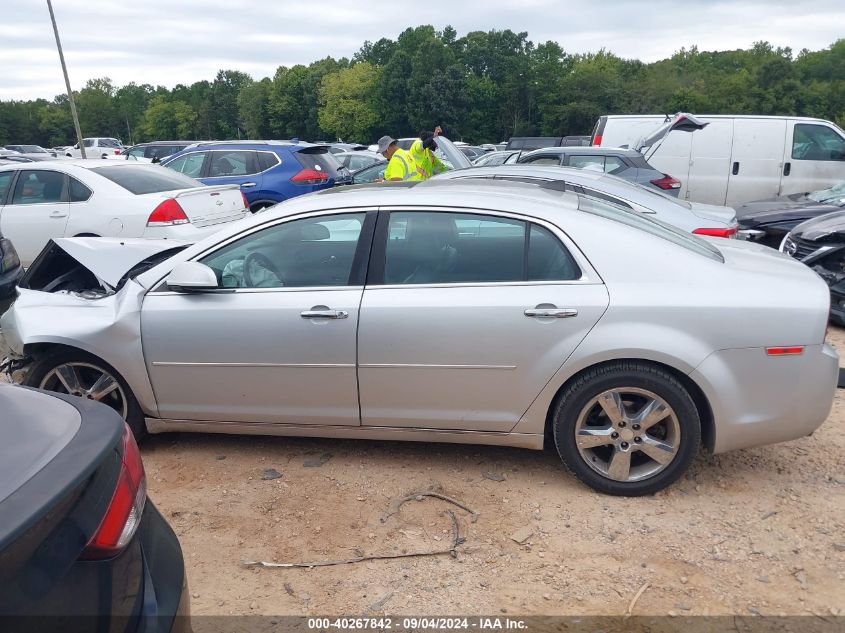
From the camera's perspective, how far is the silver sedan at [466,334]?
3.20 m

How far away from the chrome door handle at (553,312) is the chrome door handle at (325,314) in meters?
0.93

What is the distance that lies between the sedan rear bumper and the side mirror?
2479 mm

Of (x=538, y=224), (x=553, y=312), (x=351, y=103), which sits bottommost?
(x=553, y=312)

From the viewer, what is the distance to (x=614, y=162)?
33.2 ft

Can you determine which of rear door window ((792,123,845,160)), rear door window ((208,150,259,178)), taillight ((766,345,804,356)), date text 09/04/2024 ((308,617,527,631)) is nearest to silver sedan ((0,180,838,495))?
taillight ((766,345,804,356))

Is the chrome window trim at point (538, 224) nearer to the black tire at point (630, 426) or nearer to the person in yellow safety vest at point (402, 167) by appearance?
the black tire at point (630, 426)

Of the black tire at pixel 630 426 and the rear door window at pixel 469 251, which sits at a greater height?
the rear door window at pixel 469 251

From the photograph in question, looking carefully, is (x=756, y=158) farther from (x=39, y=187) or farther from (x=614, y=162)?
(x=39, y=187)

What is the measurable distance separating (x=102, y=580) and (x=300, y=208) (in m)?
2.48

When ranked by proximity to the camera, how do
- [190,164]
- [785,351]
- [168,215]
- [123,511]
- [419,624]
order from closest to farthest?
[123,511], [419,624], [785,351], [168,215], [190,164]

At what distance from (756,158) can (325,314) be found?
10.7 metres

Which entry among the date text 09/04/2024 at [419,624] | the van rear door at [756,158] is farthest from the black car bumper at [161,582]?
the van rear door at [756,158]

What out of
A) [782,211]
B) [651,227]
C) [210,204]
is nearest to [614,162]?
[782,211]

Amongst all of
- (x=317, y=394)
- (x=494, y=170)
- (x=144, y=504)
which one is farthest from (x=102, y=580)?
(x=494, y=170)
